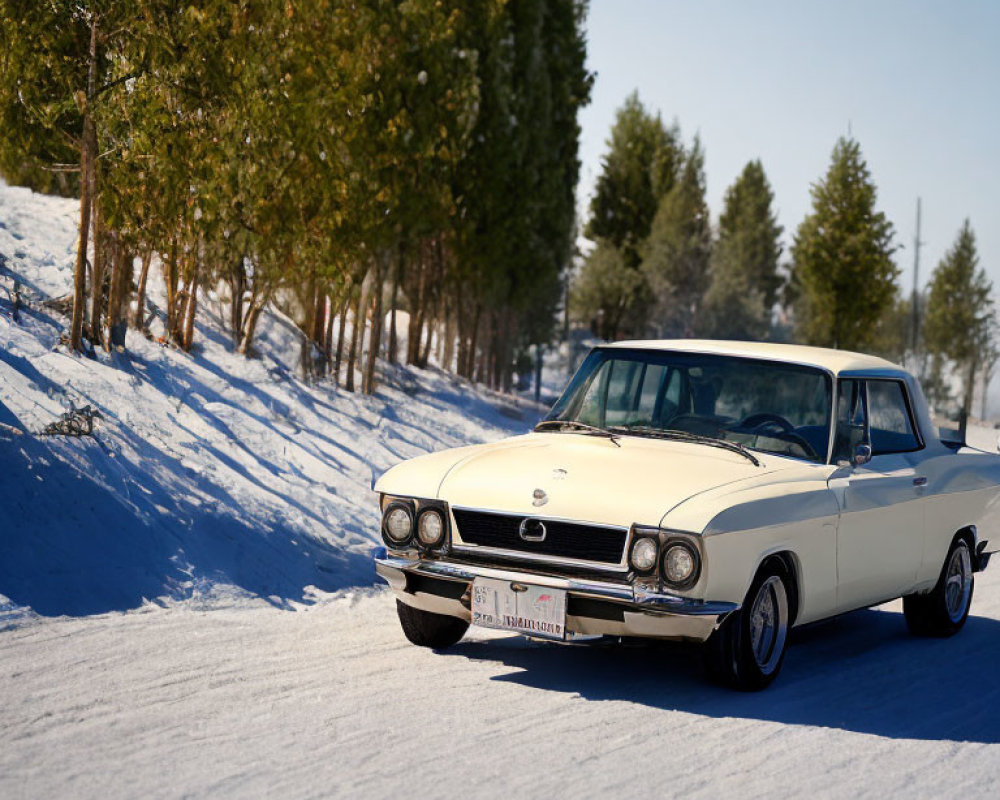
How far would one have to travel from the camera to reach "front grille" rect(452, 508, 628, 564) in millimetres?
6699

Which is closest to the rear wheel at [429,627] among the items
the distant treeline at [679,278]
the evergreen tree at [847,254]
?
the evergreen tree at [847,254]

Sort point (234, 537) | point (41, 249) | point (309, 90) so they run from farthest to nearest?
point (309, 90) → point (41, 249) → point (234, 537)

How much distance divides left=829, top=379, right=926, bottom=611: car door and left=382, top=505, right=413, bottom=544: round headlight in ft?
7.12

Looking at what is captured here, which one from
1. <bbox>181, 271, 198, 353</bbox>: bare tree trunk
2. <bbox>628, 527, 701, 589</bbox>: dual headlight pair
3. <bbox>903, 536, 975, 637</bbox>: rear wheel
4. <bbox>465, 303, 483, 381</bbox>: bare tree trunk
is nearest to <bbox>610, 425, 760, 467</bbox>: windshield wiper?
<bbox>628, 527, 701, 589</bbox>: dual headlight pair

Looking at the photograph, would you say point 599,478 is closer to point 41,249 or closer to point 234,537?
point 234,537

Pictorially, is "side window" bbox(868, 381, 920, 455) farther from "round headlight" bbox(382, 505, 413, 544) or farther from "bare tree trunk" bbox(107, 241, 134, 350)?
"bare tree trunk" bbox(107, 241, 134, 350)

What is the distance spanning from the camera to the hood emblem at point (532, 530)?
685 centimetres

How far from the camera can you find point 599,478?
6.95 metres

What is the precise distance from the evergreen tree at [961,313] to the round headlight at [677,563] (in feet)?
203

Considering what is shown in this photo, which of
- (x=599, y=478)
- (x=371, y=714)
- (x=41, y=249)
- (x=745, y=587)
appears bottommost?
(x=371, y=714)

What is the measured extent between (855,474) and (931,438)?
63.4 inches

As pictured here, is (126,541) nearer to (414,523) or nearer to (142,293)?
(414,523)

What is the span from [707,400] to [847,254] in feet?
142

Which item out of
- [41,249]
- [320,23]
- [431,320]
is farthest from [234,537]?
[431,320]
